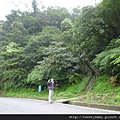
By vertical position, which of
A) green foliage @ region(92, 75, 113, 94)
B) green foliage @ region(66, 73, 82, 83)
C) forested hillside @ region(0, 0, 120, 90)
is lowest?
green foliage @ region(92, 75, 113, 94)

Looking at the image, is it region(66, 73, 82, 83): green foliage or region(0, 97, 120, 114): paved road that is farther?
region(66, 73, 82, 83): green foliage

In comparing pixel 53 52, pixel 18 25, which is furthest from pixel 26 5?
pixel 53 52

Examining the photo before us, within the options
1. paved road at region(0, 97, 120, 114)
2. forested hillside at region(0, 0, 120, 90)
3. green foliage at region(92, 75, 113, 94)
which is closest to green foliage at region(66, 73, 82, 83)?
forested hillside at region(0, 0, 120, 90)

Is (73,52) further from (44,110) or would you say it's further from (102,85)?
(44,110)

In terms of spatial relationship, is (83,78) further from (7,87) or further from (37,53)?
(7,87)

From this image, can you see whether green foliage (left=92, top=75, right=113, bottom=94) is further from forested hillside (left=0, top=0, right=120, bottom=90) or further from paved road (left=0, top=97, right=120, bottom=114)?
paved road (left=0, top=97, right=120, bottom=114)

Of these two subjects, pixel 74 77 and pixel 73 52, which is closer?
pixel 74 77

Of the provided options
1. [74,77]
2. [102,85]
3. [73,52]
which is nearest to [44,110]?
[102,85]

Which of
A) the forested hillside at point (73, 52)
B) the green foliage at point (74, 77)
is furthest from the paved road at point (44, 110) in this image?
the green foliage at point (74, 77)

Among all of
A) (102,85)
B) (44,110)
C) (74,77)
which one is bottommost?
(44,110)

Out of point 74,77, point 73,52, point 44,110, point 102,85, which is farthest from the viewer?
point 73,52

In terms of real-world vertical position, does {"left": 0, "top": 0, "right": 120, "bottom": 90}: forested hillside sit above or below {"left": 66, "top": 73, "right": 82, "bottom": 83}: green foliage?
above

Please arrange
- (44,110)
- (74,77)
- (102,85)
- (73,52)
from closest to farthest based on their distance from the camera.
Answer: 1. (44,110)
2. (102,85)
3. (74,77)
4. (73,52)

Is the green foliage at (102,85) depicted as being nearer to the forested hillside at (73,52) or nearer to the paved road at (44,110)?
the forested hillside at (73,52)
